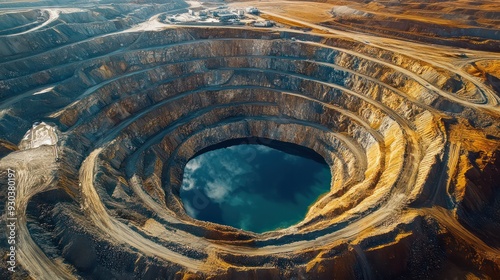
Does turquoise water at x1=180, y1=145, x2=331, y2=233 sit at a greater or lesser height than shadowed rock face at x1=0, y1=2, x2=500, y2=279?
lesser

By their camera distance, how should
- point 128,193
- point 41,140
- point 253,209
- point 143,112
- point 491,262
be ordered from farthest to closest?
point 143,112 < point 253,209 < point 41,140 < point 128,193 < point 491,262

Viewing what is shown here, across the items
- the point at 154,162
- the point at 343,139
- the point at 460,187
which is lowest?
the point at 154,162

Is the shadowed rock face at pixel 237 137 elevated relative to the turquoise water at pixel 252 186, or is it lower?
elevated

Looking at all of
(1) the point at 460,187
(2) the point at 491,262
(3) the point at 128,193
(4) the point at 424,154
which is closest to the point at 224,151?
(3) the point at 128,193

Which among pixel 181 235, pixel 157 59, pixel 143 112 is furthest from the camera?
pixel 157 59

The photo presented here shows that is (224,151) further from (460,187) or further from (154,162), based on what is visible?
(460,187)

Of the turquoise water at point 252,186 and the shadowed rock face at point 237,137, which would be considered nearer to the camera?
the shadowed rock face at point 237,137
